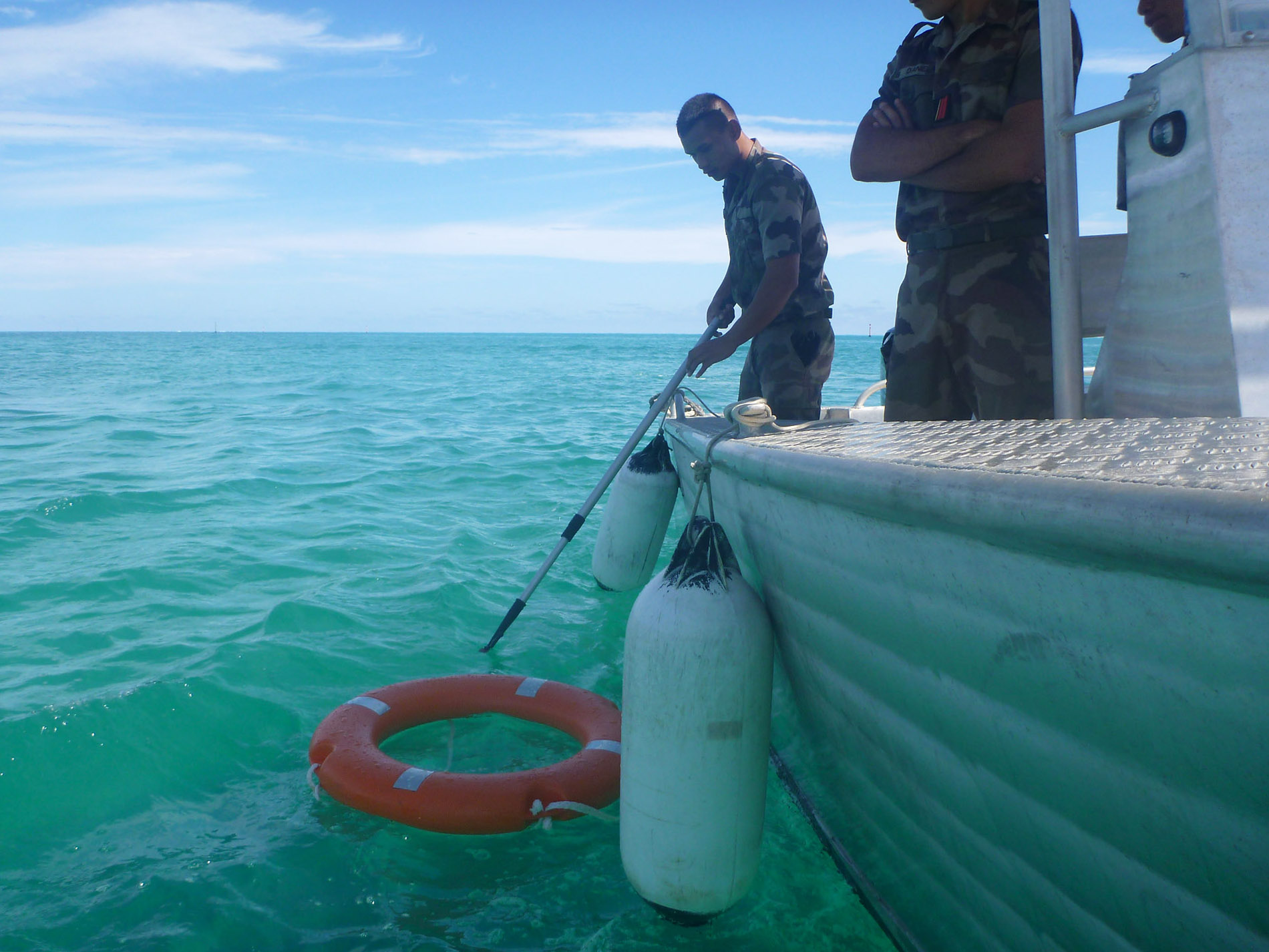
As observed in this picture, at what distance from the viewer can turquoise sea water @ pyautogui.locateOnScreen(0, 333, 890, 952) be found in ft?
Answer: 7.30

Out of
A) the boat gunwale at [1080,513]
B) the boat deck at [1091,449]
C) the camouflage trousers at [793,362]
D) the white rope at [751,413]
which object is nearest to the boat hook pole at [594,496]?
the camouflage trousers at [793,362]

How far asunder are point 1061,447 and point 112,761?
3.21 metres

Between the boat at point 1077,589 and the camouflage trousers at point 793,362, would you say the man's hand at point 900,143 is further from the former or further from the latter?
the camouflage trousers at point 793,362

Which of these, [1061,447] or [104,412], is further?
[104,412]

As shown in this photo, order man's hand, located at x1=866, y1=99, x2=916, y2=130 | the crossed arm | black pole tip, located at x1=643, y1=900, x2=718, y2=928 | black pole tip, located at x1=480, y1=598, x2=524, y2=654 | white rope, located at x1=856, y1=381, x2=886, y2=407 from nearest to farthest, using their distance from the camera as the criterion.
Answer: black pole tip, located at x1=643, y1=900, x2=718, y2=928
the crossed arm
man's hand, located at x1=866, y1=99, x2=916, y2=130
black pole tip, located at x1=480, y1=598, x2=524, y2=654
white rope, located at x1=856, y1=381, x2=886, y2=407

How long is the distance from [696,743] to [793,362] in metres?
2.41

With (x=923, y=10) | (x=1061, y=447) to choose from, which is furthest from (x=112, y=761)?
(x=923, y=10)

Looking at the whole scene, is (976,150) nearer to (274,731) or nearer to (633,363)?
(274,731)

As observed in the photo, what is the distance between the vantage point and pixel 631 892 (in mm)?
2346

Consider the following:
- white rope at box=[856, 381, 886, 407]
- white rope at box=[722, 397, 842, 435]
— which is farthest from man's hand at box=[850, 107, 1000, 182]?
white rope at box=[856, 381, 886, 407]

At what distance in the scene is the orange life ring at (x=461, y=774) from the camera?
7.92 feet

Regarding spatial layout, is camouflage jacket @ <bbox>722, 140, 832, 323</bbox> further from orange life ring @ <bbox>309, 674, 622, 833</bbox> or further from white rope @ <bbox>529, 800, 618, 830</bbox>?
white rope @ <bbox>529, 800, 618, 830</bbox>

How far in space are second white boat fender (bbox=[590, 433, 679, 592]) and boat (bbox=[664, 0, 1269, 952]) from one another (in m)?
1.73

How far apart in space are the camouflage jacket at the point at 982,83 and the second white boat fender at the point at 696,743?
1.28 meters
